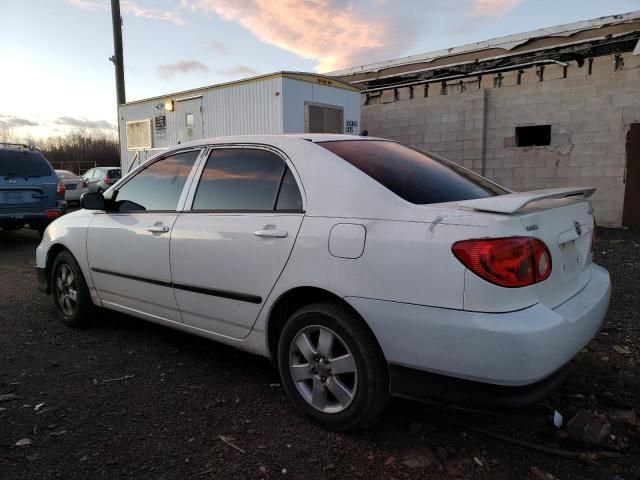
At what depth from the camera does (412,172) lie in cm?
289

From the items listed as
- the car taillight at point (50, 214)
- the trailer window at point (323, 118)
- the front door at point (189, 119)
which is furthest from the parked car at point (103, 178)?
the trailer window at point (323, 118)

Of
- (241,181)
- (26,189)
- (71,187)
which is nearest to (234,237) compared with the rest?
(241,181)

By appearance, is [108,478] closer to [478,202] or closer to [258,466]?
[258,466]

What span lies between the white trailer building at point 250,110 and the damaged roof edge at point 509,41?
446 cm

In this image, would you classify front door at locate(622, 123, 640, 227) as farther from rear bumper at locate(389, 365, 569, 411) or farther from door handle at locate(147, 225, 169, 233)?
door handle at locate(147, 225, 169, 233)

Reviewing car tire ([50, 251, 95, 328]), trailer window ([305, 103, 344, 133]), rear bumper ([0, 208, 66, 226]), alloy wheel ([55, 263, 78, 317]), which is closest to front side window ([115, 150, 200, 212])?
car tire ([50, 251, 95, 328])

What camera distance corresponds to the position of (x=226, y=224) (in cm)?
305

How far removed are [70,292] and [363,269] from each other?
3.13 m

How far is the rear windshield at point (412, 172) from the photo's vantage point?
8.64ft

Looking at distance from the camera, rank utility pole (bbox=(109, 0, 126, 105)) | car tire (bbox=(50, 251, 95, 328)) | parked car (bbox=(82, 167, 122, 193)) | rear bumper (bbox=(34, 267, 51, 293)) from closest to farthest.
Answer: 1. car tire (bbox=(50, 251, 95, 328))
2. rear bumper (bbox=(34, 267, 51, 293))
3. utility pole (bbox=(109, 0, 126, 105))
4. parked car (bbox=(82, 167, 122, 193))

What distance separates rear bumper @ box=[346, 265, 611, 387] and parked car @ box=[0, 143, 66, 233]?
8026 millimetres

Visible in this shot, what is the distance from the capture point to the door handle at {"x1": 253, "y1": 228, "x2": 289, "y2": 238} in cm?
274

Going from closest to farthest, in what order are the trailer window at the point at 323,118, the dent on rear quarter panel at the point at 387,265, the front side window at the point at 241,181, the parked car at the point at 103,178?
the dent on rear quarter panel at the point at 387,265 → the front side window at the point at 241,181 → the trailer window at the point at 323,118 → the parked car at the point at 103,178

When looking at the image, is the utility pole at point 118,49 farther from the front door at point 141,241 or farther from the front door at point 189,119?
the front door at point 141,241
